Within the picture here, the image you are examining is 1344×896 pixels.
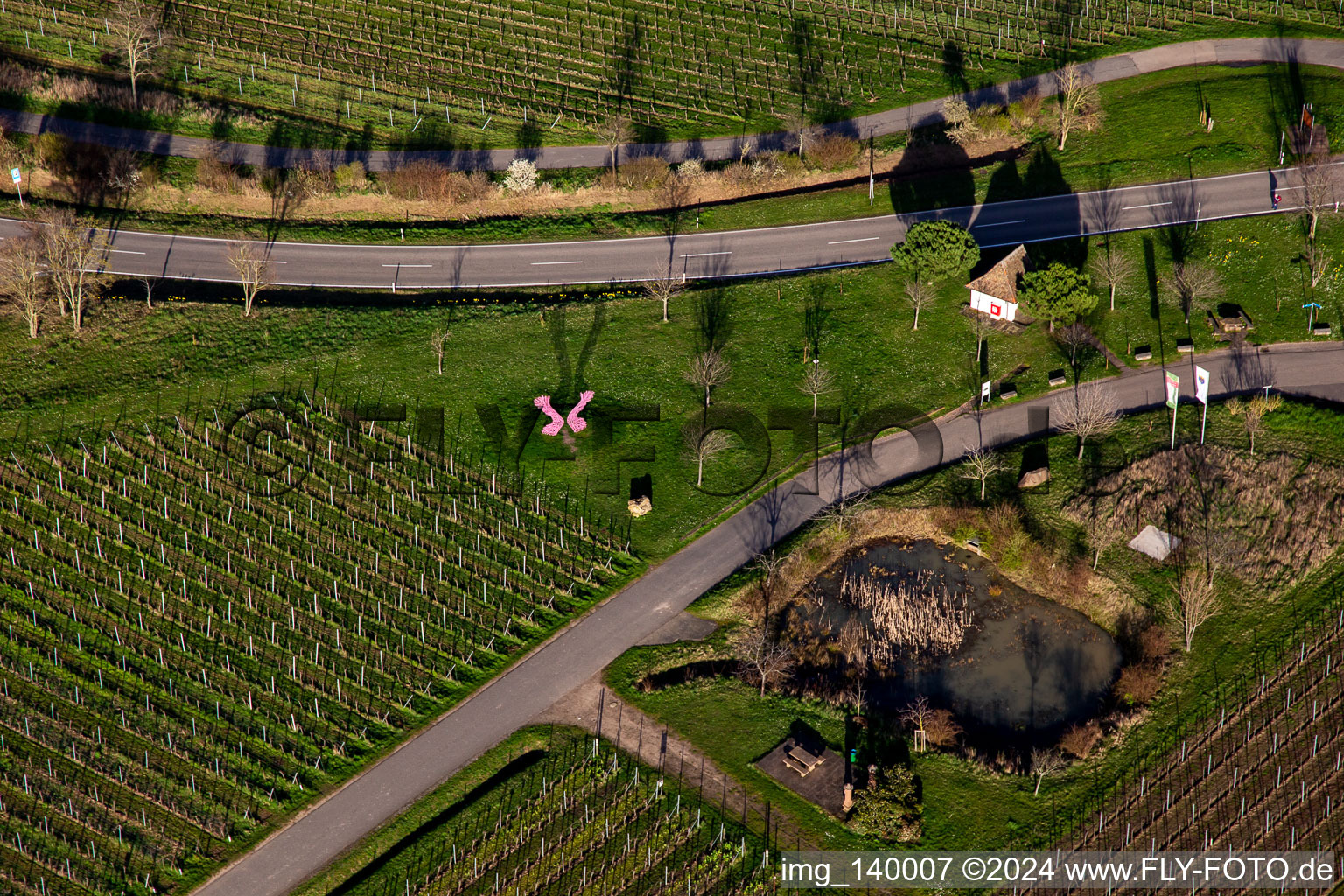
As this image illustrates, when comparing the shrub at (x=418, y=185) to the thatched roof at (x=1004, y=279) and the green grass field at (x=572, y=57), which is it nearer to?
the green grass field at (x=572, y=57)

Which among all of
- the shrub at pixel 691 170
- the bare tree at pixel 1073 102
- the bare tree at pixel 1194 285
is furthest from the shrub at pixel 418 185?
the bare tree at pixel 1194 285

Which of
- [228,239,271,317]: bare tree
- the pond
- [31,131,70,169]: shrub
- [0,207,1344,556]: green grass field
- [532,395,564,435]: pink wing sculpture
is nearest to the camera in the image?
the pond

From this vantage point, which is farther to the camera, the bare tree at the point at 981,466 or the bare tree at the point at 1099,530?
the bare tree at the point at 981,466

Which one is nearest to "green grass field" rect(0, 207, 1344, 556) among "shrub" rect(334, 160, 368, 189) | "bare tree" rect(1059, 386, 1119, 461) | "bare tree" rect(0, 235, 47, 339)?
"bare tree" rect(0, 235, 47, 339)

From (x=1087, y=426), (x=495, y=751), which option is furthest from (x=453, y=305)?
(x=1087, y=426)

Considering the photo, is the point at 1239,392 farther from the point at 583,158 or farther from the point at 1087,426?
the point at 583,158

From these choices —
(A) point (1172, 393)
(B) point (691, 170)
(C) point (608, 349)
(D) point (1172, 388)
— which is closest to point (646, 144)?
(B) point (691, 170)

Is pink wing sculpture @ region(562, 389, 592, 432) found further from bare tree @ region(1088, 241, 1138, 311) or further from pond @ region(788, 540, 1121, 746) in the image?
bare tree @ region(1088, 241, 1138, 311)
